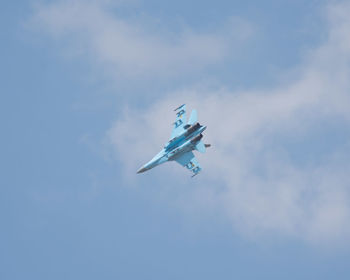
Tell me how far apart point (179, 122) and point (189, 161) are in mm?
8197

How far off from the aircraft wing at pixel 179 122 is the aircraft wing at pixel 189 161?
4.87 meters

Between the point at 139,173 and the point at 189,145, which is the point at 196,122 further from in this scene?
the point at 139,173

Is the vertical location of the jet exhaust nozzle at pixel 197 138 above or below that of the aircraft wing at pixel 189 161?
above

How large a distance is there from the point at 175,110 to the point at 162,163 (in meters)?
11.1

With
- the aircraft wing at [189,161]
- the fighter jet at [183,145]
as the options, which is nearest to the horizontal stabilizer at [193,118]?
the fighter jet at [183,145]

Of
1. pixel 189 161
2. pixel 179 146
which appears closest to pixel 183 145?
pixel 179 146

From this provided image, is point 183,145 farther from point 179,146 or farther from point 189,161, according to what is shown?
point 189,161

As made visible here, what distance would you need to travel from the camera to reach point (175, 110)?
488 feet

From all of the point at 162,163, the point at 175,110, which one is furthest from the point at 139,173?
the point at 175,110

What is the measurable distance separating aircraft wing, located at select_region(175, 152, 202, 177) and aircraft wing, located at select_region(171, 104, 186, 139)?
16.0ft

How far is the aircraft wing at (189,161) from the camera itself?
148m

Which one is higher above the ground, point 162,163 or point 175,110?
point 175,110

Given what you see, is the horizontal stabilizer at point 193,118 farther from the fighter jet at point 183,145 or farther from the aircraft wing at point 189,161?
the aircraft wing at point 189,161

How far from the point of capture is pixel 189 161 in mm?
148625
